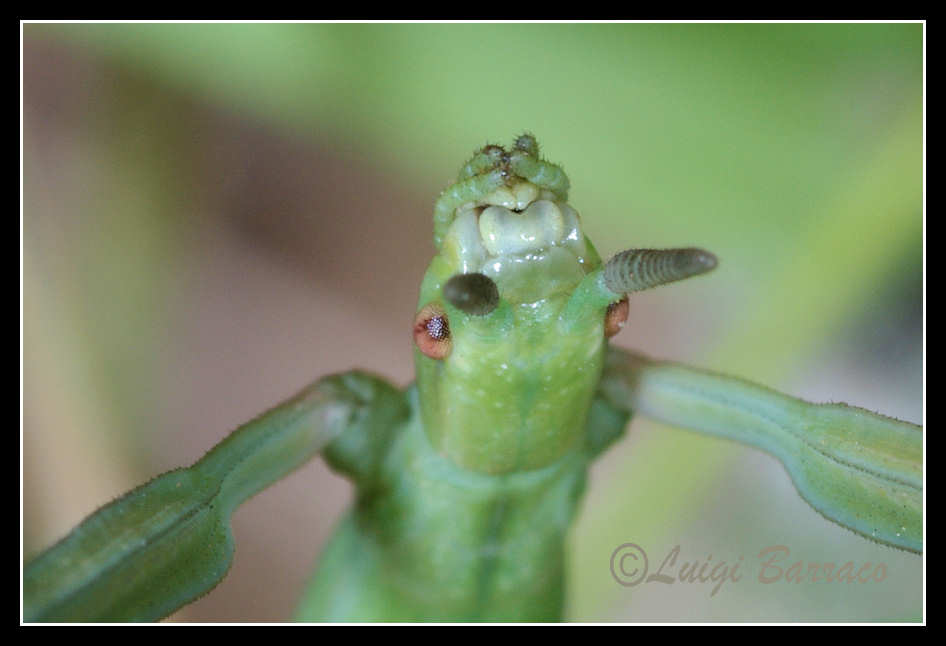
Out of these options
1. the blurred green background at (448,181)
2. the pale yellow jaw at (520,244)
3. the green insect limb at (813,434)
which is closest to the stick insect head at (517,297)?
the pale yellow jaw at (520,244)

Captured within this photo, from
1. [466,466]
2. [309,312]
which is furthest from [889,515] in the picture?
[309,312]

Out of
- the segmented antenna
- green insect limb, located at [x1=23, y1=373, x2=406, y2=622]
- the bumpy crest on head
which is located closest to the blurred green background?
green insect limb, located at [x1=23, y1=373, x2=406, y2=622]

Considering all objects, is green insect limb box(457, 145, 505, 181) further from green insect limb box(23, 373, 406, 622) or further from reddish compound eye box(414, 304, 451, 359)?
green insect limb box(23, 373, 406, 622)

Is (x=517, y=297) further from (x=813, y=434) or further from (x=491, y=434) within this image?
(x=813, y=434)

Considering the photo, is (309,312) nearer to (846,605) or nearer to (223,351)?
(223,351)

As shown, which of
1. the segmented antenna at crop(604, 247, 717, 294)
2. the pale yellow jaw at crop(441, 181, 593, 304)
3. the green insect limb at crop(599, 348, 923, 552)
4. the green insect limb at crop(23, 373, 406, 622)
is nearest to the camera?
the segmented antenna at crop(604, 247, 717, 294)

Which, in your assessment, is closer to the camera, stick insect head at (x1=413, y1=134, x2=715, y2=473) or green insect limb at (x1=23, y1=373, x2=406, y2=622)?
green insect limb at (x1=23, y1=373, x2=406, y2=622)

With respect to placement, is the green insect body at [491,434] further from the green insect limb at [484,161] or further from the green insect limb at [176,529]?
the green insect limb at [176,529]
